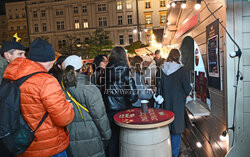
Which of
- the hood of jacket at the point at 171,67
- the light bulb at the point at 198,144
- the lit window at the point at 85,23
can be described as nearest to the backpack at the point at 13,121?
the hood of jacket at the point at 171,67

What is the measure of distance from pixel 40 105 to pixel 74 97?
2.18 ft

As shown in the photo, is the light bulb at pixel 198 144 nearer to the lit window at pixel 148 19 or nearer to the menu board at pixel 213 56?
the menu board at pixel 213 56

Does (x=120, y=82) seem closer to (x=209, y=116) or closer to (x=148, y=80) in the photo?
(x=209, y=116)

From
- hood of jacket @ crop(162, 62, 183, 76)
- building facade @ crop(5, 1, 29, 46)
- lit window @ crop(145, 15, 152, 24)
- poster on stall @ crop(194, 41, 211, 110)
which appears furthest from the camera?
building facade @ crop(5, 1, 29, 46)

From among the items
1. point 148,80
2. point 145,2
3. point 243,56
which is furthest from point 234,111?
point 145,2

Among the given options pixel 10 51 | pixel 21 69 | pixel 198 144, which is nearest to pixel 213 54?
pixel 198 144

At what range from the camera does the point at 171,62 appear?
3508 millimetres

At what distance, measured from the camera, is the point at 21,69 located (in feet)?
5.55

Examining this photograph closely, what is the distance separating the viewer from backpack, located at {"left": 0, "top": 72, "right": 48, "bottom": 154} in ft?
5.20

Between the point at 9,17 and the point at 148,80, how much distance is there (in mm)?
46900

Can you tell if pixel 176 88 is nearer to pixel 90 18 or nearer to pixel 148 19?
pixel 148 19

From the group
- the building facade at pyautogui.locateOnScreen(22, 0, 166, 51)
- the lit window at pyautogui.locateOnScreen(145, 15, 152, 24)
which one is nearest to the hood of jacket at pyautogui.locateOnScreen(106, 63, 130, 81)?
the building facade at pyautogui.locateOnScreen(22, 0, 166, 51)

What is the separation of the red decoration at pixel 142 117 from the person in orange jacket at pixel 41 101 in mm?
908

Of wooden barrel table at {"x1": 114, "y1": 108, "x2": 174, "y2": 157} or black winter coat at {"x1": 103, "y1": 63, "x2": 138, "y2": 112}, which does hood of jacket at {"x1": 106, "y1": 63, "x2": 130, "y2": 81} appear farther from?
wooden barrel table at {"x1": 114, "y1": 108, "x2": 174, "y2": 157}
